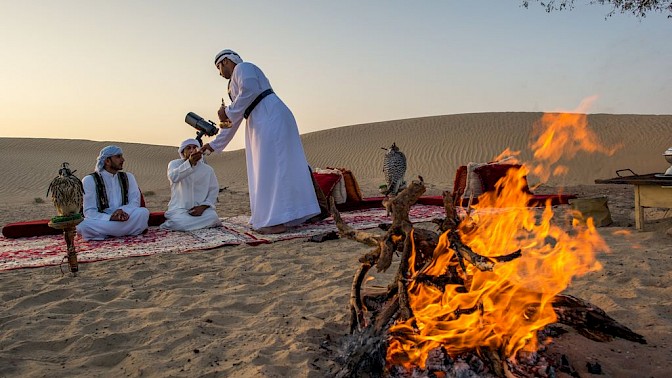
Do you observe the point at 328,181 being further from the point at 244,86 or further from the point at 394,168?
the point at 244,86

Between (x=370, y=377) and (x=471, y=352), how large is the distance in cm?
46

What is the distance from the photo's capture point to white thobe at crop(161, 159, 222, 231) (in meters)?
7.08

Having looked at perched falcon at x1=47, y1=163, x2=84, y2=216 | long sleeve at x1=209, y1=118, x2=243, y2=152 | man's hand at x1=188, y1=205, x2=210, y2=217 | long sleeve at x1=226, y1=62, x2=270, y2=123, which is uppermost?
long sleeve at x1=226, y1=62, x2=270, y2=123

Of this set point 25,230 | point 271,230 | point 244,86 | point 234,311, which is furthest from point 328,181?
point 234,311

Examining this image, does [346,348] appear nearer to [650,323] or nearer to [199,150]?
[650,323]

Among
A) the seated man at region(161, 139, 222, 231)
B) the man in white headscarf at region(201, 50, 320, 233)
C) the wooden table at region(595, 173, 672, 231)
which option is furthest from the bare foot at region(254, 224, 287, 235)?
the wooden table at region(595, 173, 672, 231)

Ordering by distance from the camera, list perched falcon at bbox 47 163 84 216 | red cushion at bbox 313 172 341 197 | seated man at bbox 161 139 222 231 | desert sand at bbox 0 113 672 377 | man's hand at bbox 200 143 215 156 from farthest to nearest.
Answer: red cushion at bbox 313 172 341 197 → seated man at bbox 161 139 222 231 → man's hand at bbox 200 143 215 156 → perched falcon at bbox 47 163 84 216 → desert sand at bbox 0 113 672 377

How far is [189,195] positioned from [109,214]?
42.5 inches

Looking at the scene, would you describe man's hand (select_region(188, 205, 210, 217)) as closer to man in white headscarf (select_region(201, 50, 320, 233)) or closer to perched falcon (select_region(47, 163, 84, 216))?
man in white headscarf (select_region(201, 50, 320, 233))

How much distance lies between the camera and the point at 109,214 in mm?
6672

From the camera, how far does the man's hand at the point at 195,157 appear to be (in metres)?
6.82

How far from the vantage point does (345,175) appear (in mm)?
9172

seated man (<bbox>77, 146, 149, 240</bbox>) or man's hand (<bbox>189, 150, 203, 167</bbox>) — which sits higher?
man's hand (<bbox>189, 150, 203, 167</bbox>)

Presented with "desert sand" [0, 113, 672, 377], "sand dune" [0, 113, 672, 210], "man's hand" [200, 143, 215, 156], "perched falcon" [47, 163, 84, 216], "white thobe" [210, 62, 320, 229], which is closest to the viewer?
"desert sand" [0, 113, 672, 377]
